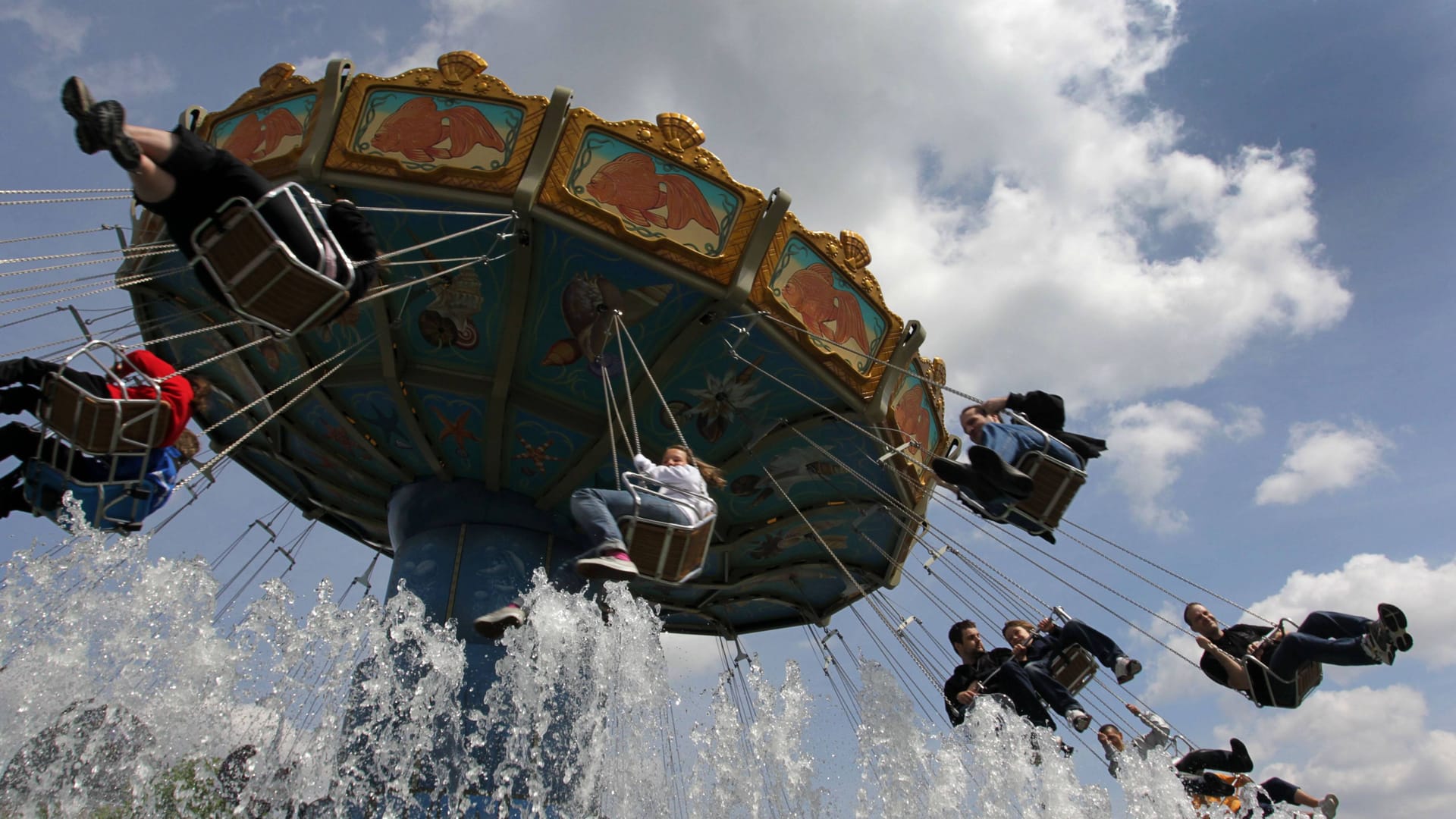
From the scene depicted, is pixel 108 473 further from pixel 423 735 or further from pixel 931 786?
pixel 931 786

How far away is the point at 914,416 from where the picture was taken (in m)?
8.94

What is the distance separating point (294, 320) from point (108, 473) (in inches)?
106

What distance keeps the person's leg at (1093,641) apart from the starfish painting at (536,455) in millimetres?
4939

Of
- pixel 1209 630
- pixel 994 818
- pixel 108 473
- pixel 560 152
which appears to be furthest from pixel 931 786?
pixel 108 473

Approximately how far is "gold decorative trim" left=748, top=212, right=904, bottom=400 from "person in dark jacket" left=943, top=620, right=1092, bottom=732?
2258mm

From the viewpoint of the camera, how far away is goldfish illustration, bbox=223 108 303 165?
Answer: 22.9 feet

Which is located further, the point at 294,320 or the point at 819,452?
the point at 819,452

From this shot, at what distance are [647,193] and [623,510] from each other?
279cm

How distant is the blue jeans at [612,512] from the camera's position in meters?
5.16

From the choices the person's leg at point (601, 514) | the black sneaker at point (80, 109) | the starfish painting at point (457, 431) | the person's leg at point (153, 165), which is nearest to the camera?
the black sneaker at point (80, 109)

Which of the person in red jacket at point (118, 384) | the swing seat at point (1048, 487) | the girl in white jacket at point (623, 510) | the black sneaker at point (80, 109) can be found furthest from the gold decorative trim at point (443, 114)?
the swing seat at point (1048, 487)

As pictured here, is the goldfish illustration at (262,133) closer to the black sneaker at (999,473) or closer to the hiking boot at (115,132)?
the hiking boot at (115,132)

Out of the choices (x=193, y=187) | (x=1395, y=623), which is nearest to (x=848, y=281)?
(x=1395, y=623)

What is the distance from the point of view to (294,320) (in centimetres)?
411
